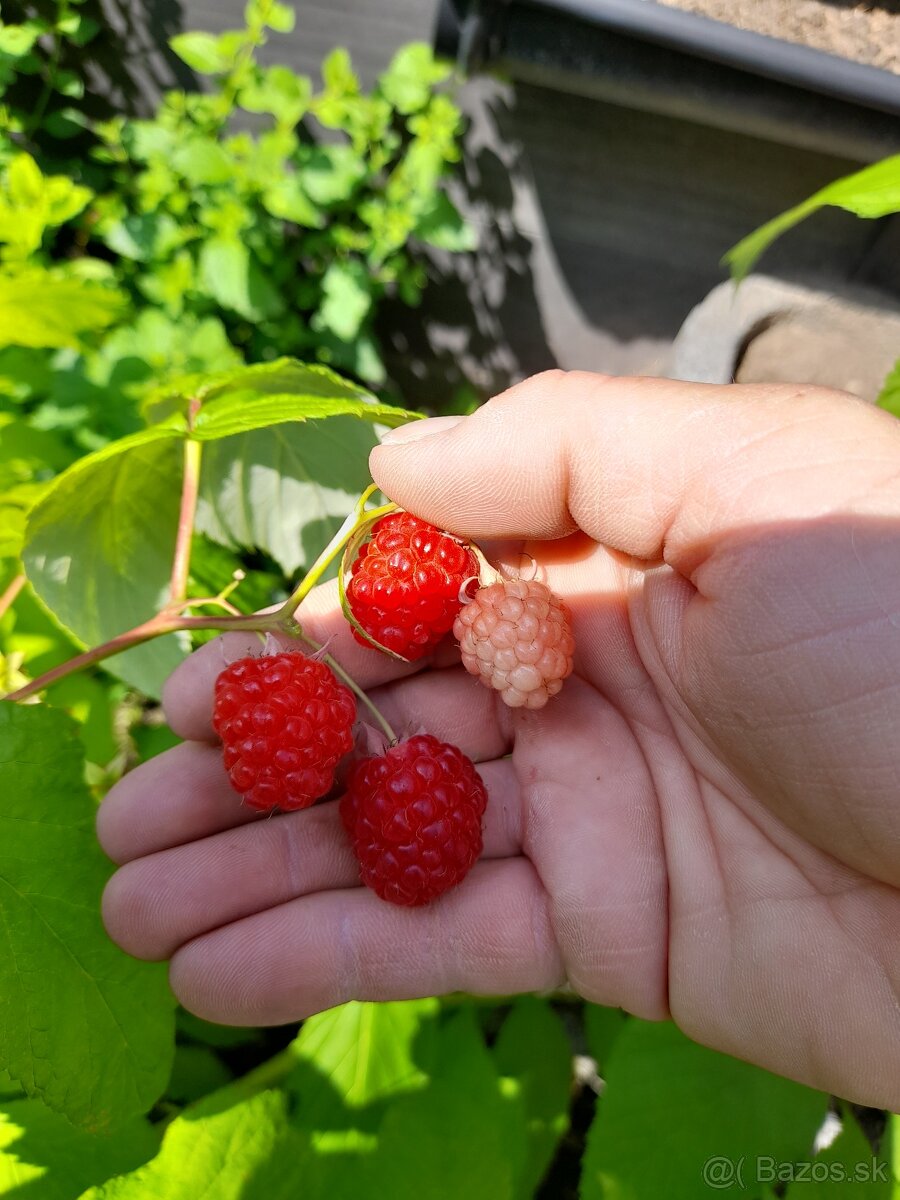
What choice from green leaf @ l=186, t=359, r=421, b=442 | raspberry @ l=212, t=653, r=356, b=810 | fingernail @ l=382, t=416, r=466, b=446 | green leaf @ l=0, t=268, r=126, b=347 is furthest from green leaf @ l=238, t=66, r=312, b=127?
raspberry @ l=212, t=653, r=356, b=810

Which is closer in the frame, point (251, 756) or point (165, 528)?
point (251, 756)

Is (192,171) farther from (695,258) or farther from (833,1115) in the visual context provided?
(833,1115)

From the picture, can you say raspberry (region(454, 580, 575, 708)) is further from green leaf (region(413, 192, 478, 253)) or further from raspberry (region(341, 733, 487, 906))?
green leaf (region(413, 192, 478, 253))

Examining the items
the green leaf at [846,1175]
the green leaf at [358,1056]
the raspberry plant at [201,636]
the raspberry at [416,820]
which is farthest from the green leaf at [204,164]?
the green leaf at [846,1175]

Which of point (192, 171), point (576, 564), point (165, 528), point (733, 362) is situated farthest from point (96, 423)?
point (733, 362)

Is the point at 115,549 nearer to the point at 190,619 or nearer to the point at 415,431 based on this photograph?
the point at 190,619

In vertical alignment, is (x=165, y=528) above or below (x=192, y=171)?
below

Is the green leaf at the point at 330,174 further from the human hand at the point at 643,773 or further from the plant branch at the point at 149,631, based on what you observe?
the plant branch at the point at 149,631

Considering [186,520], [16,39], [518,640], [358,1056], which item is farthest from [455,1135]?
[16,39]
